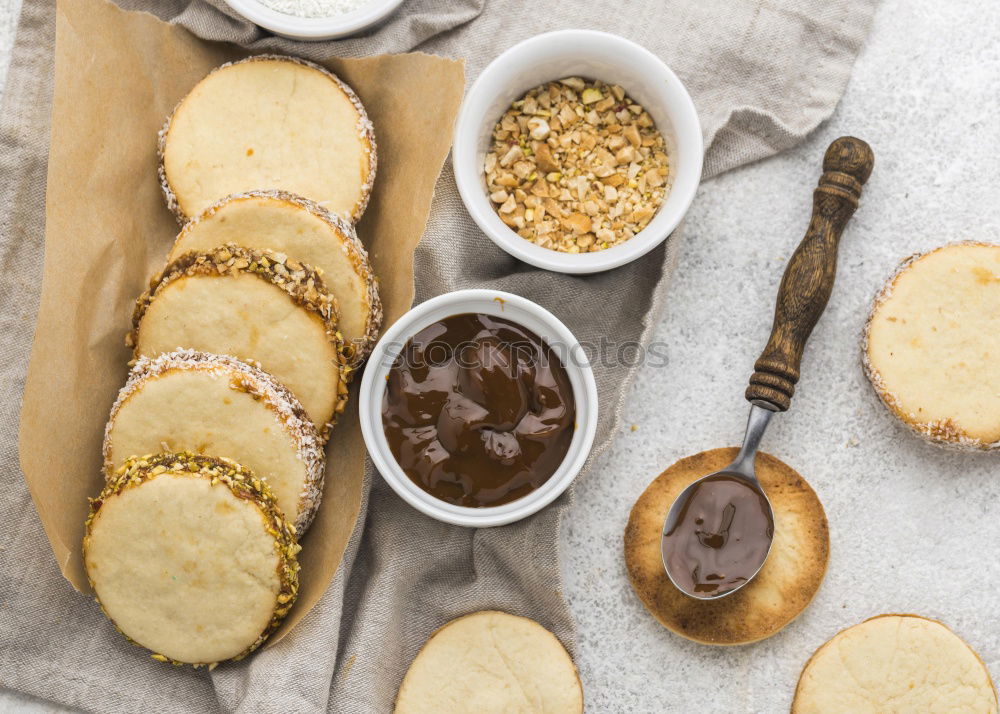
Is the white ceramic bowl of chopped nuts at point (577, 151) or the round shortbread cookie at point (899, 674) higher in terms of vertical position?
the white ceramic bowl of chopped nuts at point (577, 151)

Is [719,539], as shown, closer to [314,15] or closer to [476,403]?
[476,403]

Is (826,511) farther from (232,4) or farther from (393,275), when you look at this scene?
(232,4)

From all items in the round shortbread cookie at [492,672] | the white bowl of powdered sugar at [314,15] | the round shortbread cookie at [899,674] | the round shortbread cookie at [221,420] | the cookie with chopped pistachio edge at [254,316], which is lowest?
the round shortbread cookie at [492,672]

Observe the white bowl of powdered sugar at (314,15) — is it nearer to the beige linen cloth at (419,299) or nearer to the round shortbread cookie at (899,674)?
the beige linen cloth at (419,299)

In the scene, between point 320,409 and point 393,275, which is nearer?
point 320,409

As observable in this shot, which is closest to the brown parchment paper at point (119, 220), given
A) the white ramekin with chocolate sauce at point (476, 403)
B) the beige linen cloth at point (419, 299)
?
the beige linen cloth at point (419, 299)

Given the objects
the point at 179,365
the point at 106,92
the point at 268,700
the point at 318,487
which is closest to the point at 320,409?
the point at 318,487

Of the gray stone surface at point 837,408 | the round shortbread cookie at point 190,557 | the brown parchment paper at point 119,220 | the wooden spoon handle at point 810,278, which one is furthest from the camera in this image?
the gray stone surface at point 837,408
